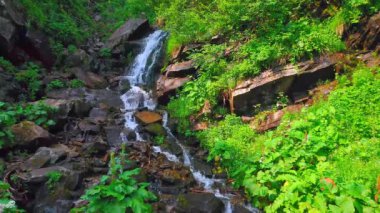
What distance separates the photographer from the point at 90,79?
1614 centimetres

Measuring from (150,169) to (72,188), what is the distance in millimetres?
2342

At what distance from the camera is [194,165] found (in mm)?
10828

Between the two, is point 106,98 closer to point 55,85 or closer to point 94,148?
point 55,85

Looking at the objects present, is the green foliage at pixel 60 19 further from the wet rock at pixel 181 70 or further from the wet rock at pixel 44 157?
the wet rock at pixel 44 157

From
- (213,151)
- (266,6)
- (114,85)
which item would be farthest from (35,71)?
(266,6)

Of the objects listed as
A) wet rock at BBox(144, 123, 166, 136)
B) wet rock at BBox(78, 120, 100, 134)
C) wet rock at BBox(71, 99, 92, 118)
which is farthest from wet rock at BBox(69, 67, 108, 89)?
wet rock at BBox(144, 123, 166, 136)

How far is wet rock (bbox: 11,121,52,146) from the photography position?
389 inches

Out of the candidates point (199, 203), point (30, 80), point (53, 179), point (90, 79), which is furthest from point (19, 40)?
point (199, 203)

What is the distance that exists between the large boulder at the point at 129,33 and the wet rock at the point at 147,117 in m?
7.09

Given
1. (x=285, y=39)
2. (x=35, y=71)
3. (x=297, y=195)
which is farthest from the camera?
(x=35, y=71)

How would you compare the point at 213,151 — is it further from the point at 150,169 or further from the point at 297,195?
the point at 297,195

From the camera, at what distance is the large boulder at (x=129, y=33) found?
19359mm

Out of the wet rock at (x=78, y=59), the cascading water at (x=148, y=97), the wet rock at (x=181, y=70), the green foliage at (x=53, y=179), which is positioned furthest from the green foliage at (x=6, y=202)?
the wet rock at (x=78, y=59)

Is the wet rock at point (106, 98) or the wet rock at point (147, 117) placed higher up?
the wet rock at point (106, 98)
